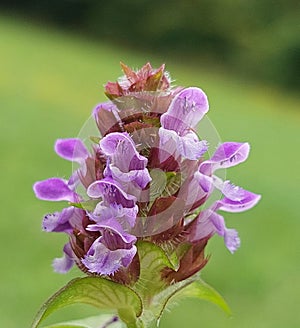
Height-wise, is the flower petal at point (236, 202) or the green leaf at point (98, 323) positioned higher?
the flower petal at point (236, 202)

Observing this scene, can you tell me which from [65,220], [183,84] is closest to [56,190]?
[65,220]

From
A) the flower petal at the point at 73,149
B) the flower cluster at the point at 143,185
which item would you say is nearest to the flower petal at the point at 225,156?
the flower cluster at the point at 143,185

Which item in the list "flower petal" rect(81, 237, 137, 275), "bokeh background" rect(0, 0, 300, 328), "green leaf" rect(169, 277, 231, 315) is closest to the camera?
"flower petal" rect(81, 237, 137, 275)

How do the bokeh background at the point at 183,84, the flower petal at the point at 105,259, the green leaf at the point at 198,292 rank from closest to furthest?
1. the flower petal at the point at 105,259
2. the green leaf at the point at 198,292
3. the bokeh background at the point at 183,84

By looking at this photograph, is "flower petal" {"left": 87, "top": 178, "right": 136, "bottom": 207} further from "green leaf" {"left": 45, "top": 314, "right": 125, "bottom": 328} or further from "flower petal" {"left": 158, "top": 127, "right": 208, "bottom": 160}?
"green leaf" {"left": 45, "top": 314, "right": 125, "bottom": 328}

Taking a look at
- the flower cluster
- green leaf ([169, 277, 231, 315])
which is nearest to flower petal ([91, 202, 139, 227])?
the flower cluster

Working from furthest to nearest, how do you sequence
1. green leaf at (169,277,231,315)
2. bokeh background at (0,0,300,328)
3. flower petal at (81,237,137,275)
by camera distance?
1. bokeh background at (0,0,300,328)
2. green leaf at (169,277,231,315)
3. flower petal at (81,237,137,275)

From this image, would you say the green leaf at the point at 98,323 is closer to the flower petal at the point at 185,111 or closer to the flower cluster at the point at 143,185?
the flower cluster at the point at 143,185

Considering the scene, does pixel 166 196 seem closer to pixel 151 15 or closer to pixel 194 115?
pixel 194 115

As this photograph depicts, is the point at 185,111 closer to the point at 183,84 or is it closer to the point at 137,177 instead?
the point at 137,177
